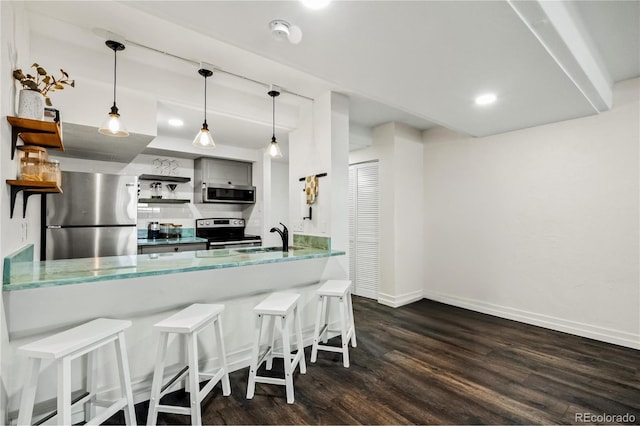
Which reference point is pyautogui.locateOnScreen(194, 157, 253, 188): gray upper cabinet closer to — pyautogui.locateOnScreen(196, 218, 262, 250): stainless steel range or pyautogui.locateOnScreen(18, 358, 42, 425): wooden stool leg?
pyautogui.locateOnScreen(196, 218, 262, 250): stainless steel range

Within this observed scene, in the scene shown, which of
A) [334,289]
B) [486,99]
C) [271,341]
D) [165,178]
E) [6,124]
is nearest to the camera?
[6,124]

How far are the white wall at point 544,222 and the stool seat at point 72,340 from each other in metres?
4.07

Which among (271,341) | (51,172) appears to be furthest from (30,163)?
(271,341)

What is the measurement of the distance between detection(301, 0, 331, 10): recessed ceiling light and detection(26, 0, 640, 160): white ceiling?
1.7 inches

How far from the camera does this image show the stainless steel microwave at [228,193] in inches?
175

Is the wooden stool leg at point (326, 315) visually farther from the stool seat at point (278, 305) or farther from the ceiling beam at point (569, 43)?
the ceiling beam at point (569, 43)

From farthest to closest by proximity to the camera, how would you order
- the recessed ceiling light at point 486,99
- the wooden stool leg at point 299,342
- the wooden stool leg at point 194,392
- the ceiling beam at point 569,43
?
the recessed ceiling light at point 486,99, the wooden stool leg at point 299,342, the wooden stool leg at point 194,392, the ceiling beam at point 569,43

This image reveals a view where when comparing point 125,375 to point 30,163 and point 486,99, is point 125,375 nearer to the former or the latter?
point 30,163

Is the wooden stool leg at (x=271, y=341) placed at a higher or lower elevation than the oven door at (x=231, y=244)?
lower

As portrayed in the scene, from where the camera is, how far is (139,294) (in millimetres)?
2051

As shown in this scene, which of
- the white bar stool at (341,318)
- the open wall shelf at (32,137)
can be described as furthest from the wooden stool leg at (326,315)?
the open wall shelf at (32,137)

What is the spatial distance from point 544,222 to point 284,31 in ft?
11.7

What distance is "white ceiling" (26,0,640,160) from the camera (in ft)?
5.40

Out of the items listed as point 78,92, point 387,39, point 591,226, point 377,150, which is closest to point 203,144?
point 78,92
